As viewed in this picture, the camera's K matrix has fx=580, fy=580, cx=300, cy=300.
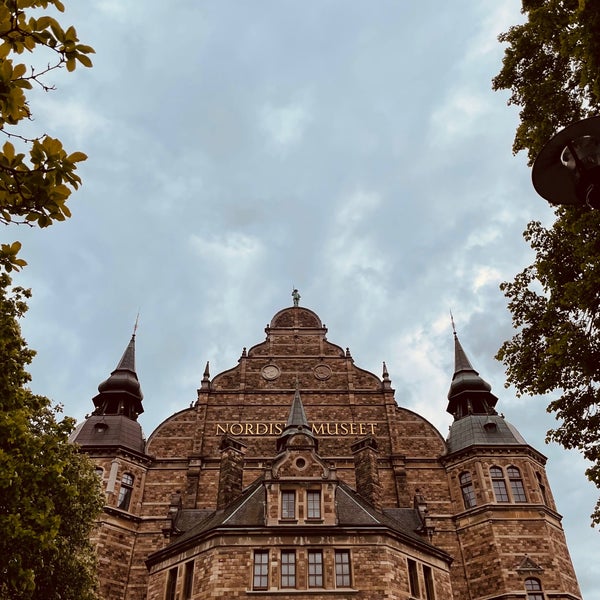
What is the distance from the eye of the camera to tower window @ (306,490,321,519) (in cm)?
2278

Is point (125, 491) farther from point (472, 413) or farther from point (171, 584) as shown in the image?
point (472, 413)

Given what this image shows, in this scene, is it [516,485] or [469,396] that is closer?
[516,485]

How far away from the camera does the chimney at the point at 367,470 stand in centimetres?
2723

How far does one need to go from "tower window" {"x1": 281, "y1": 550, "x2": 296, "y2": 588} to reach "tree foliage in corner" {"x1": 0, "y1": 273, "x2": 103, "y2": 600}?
689 centimetres

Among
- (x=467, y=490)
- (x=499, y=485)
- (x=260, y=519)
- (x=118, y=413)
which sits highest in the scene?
(x=118, y=413)

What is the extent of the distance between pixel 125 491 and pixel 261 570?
1031cm

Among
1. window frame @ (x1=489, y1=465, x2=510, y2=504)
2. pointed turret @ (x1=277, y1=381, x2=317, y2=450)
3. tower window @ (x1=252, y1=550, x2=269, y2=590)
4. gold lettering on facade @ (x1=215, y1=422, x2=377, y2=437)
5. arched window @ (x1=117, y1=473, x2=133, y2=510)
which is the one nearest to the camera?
tower window @ (x1=252, y1=550, x2=269, y2=590)

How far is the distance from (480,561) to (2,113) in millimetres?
27739

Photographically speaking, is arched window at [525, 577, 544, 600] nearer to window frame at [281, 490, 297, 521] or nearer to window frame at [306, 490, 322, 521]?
window frame at [306, 490, 322, 521]

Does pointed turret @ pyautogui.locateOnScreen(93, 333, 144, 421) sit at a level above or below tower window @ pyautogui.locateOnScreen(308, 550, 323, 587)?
above

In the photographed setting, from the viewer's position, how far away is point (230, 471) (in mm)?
26938

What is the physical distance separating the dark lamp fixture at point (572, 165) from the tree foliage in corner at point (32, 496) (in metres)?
10.3

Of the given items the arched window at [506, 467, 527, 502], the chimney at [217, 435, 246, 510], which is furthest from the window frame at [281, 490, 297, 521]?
the arched window at [506, 467, 527, 502]

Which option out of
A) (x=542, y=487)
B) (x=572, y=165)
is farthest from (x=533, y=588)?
(x=572, y=165)
